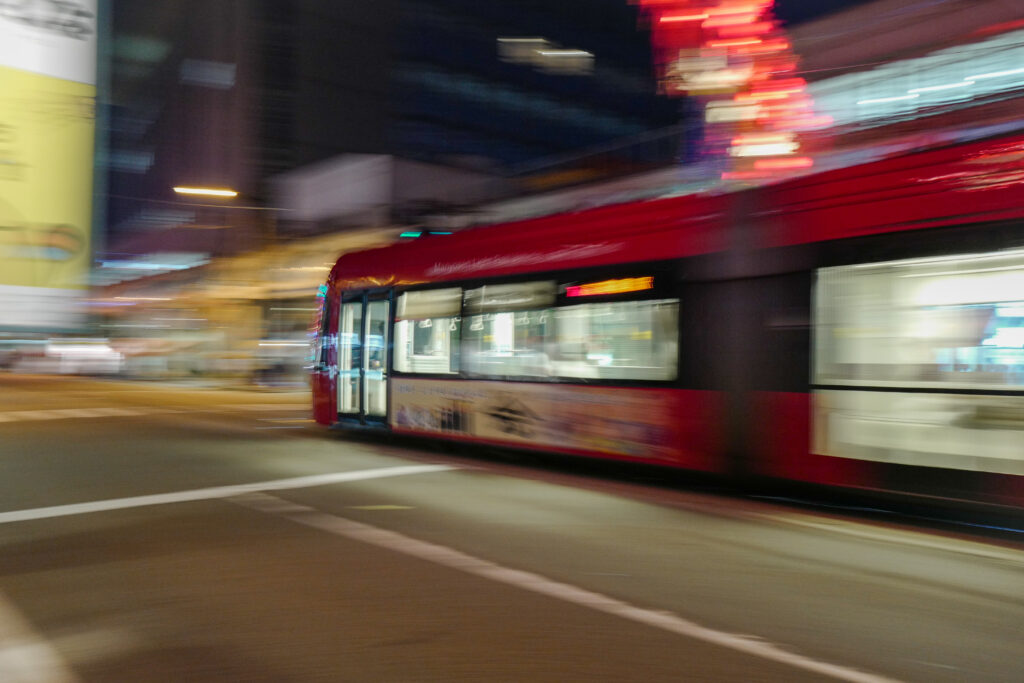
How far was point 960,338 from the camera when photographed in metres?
6.54

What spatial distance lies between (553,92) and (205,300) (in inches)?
788

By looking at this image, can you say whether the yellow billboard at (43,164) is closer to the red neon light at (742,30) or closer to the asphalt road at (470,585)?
the asphalt road at (470,585)

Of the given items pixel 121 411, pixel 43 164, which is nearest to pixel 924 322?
pixel 43 164

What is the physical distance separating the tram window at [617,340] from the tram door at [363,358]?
3.22 meters

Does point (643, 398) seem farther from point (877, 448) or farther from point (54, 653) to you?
point (54, 653)

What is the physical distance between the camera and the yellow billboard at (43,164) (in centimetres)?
1109

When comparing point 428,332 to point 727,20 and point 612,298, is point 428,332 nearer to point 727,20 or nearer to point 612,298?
point 612,298

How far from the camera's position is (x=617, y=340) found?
908cm

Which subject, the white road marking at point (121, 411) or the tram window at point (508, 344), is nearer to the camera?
the tram window at point (508, 344)

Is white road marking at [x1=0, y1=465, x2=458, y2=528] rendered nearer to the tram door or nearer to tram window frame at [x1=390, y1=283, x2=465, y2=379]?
tram window frame at [x1=390, y1=283, x2=465, y2=379]

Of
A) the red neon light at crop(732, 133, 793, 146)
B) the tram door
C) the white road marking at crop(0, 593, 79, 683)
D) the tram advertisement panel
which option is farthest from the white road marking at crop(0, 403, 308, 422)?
the white road marking at crop(0, 593, 79, 683)

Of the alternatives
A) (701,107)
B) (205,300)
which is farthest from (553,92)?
(701,107)

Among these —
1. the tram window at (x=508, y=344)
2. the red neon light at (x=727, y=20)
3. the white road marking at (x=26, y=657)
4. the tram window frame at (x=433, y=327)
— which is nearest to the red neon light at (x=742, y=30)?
the red neon light at (x=727, y=20)

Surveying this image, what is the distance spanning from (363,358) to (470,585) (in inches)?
303
